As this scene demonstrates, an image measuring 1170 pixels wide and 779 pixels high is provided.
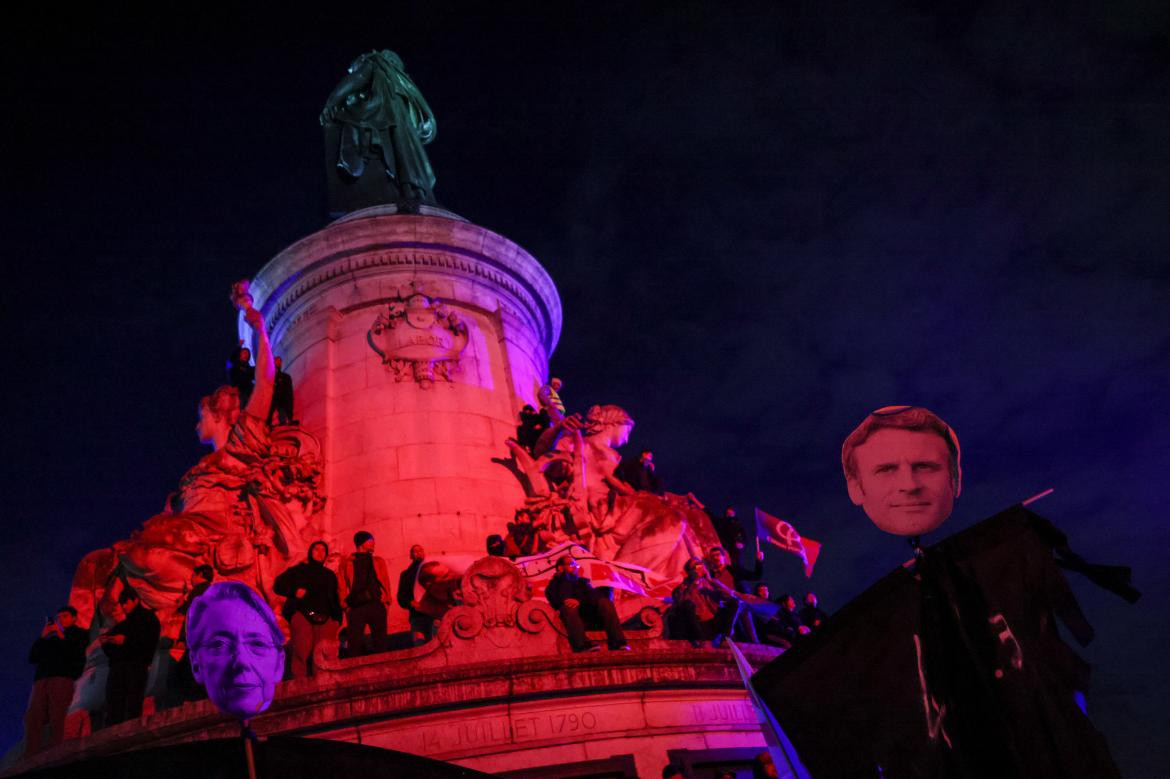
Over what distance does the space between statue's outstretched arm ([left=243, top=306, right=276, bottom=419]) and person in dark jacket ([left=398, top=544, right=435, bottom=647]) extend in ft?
13.5

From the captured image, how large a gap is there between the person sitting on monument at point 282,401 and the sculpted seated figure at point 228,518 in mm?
236

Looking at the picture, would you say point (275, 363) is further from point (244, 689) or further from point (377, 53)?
point (244, 689)

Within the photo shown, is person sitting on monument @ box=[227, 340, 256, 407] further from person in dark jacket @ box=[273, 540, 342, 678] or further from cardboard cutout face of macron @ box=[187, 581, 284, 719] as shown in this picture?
cardboard cutout face of macron @ box=[187, 581, 284, 719]

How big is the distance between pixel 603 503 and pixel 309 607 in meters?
5.28

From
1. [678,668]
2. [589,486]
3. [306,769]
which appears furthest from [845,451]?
[589,486]

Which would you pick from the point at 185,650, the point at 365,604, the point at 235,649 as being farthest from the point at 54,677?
the point at 235,649

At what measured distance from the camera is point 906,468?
4.76 m

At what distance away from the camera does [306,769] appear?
421cm

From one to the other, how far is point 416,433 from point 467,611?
5904 millimetres

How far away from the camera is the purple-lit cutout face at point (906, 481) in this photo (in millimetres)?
4703

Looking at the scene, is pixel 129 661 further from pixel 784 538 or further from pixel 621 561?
pixel 784 538

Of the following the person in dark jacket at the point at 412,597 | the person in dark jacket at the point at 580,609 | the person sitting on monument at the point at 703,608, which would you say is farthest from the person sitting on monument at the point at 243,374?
the person sitting on monument at the point at 703,608

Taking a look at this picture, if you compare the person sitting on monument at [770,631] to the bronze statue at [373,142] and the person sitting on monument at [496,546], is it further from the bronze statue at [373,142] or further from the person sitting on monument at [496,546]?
the bronze statue at [373,142]

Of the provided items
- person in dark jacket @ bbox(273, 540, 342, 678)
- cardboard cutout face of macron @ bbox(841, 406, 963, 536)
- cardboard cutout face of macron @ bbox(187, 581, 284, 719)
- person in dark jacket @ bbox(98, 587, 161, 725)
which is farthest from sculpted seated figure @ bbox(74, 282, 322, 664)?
cardboard cutout face of macron @ bbox(841, 406, 963, 536)
